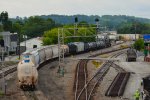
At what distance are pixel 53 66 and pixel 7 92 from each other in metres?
28.1

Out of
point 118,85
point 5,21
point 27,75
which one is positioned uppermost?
point 5,21

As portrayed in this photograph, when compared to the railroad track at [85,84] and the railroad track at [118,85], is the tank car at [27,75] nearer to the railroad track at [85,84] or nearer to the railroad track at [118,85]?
the railroad track at [85,84]

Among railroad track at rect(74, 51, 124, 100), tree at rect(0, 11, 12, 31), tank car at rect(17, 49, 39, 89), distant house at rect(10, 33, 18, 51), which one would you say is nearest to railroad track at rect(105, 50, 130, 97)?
railroad track at rect(74, 51, 124, 100)

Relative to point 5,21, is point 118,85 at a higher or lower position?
lower

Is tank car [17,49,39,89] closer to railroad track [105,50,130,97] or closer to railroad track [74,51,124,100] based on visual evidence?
railroad track [74,51,124,100]

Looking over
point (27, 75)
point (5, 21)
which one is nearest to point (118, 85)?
point (27, 75)

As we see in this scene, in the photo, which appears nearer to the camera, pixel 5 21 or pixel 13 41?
pixel 13 41

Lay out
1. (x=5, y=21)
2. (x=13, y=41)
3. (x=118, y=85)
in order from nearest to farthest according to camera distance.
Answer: (x=118, y=85) < (x=13, y=41) < (x=5, y=21)

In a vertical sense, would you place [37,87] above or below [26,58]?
below

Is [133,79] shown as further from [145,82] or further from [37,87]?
[37,87]

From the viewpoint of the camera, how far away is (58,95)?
42.1 metres

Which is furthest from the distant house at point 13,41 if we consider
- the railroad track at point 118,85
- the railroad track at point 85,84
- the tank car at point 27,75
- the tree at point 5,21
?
the tank car at point 27,75

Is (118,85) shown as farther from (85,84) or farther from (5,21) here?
(5,21)

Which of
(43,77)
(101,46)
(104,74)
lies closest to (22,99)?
(43,77)
